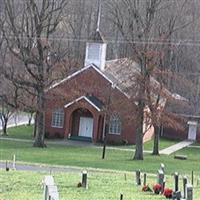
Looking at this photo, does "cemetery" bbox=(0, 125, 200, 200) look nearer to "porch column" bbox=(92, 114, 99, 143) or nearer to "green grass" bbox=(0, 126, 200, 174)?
"green grass" bbox=(0, 126, 200, 174)

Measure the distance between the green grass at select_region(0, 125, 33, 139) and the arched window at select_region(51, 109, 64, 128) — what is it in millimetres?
2866

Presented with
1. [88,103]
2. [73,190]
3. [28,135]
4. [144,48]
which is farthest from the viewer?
[28,135]

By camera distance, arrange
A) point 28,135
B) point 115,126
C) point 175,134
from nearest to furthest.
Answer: point 115,126, point 28,135, point 175,134

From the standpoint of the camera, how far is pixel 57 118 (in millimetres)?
62312

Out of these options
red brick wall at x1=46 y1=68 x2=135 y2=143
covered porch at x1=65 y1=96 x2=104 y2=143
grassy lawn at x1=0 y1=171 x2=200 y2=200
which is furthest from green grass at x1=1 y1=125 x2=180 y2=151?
grassy lawn at x1=0 y1=171 x2=200 y2=200

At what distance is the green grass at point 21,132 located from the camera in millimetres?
63200

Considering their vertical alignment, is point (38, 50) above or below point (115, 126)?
above

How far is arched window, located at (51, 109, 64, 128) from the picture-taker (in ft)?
203

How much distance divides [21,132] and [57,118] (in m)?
7.14

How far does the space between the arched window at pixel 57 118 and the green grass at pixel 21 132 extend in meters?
2.87

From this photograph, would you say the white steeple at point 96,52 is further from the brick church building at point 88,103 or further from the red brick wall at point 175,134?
the red brick wall at point 175,134

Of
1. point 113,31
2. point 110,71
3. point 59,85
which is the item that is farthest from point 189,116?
point 113,31

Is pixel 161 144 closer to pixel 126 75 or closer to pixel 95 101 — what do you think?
pixel 95 101

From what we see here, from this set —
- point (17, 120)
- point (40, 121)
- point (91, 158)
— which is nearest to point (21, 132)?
point (17, 120)
